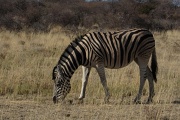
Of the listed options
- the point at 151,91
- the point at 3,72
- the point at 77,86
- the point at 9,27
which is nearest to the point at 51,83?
the point at 77,86

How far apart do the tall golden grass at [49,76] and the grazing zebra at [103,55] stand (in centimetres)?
57

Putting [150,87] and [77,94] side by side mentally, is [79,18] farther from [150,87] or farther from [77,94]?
[150,87]

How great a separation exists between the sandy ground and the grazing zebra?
0.42 m

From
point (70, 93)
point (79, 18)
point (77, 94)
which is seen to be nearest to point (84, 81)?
point (77, 94)

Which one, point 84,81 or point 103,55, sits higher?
point 103,55

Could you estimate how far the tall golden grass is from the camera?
8984 millimetres

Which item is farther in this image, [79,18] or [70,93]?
[79,18]

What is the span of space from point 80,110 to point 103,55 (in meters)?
1.63

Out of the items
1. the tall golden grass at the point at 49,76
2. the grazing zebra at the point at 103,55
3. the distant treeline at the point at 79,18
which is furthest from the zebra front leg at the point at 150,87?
the distant treeline at the point at 79,18

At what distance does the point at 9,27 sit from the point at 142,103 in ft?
64.6

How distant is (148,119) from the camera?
21.1 ft

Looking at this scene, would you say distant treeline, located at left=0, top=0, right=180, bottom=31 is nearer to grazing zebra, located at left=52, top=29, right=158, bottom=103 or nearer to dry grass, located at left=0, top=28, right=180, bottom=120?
dry grass, located at left=0, top=28, right=180, bottom=120

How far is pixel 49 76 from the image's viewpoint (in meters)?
10.8

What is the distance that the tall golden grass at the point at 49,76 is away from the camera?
29.5 feet
